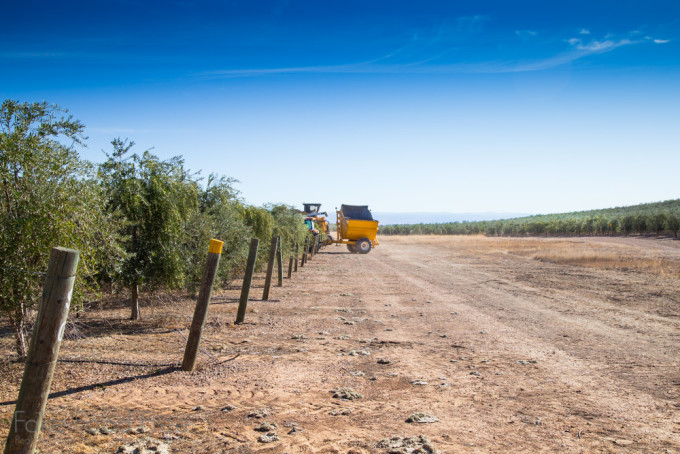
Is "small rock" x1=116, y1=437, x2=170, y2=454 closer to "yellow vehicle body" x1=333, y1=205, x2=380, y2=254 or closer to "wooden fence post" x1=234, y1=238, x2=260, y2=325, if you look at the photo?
"wooden fence post" x1=234, y1=238, x2=260, y2=325

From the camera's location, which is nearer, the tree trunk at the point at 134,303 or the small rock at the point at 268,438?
the small rock at the point at 268,438

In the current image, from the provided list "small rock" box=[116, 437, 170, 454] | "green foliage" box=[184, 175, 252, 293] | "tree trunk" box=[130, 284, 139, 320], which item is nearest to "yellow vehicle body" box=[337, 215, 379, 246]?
"green foliage" box=[184, 175, 252, 293]

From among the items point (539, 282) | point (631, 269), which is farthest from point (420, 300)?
point (631, 269)

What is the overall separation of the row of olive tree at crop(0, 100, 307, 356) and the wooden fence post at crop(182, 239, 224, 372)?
1.31 meters

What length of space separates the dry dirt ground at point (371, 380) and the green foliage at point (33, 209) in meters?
0.95

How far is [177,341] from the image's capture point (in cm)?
722

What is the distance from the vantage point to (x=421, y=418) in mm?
4324

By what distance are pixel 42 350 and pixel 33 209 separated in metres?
2.51

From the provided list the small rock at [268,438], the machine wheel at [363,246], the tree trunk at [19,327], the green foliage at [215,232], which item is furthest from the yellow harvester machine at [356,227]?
the small rock at [268,438]

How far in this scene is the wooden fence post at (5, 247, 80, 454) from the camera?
3.02 metres

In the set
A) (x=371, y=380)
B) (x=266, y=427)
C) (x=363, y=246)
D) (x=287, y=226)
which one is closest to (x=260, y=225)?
(x=287, y=226)

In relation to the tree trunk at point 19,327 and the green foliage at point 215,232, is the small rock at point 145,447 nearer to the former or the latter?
the tree trunk at point 19,327

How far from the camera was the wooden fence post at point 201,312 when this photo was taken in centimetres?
564

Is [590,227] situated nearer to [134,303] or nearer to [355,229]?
[355,229]
